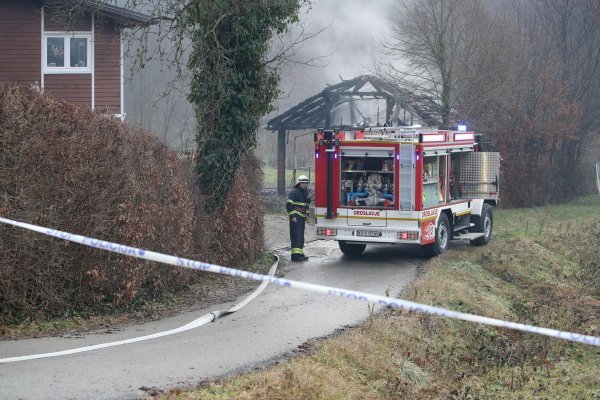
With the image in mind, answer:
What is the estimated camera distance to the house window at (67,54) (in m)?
25.0

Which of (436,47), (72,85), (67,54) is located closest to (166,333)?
(72,85)

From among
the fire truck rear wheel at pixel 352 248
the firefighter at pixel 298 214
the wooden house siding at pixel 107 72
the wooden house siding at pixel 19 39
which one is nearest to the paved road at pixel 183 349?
the firefighter at pixel 298 214

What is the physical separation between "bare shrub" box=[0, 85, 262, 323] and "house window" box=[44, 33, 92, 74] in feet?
44.7

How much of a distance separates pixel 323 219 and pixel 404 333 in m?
6.56

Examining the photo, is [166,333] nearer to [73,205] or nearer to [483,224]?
[73,205]

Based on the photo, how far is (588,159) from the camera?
45.7m

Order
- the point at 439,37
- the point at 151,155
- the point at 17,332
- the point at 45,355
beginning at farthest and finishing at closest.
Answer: the point at 439,37 < the point at 151,155 < the point at 17,332 < the point at 45,355

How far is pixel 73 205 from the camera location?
34.3ft

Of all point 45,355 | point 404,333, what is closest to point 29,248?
point 45,355

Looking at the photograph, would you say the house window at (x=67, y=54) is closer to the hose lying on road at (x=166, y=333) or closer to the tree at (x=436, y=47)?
the tree at (x=436, y=47)

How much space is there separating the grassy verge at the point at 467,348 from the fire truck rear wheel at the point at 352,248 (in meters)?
1.76

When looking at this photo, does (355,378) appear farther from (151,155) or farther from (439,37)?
(439,37)

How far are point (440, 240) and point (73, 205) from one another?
9.48m

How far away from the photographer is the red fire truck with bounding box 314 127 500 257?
1680 centimetres
